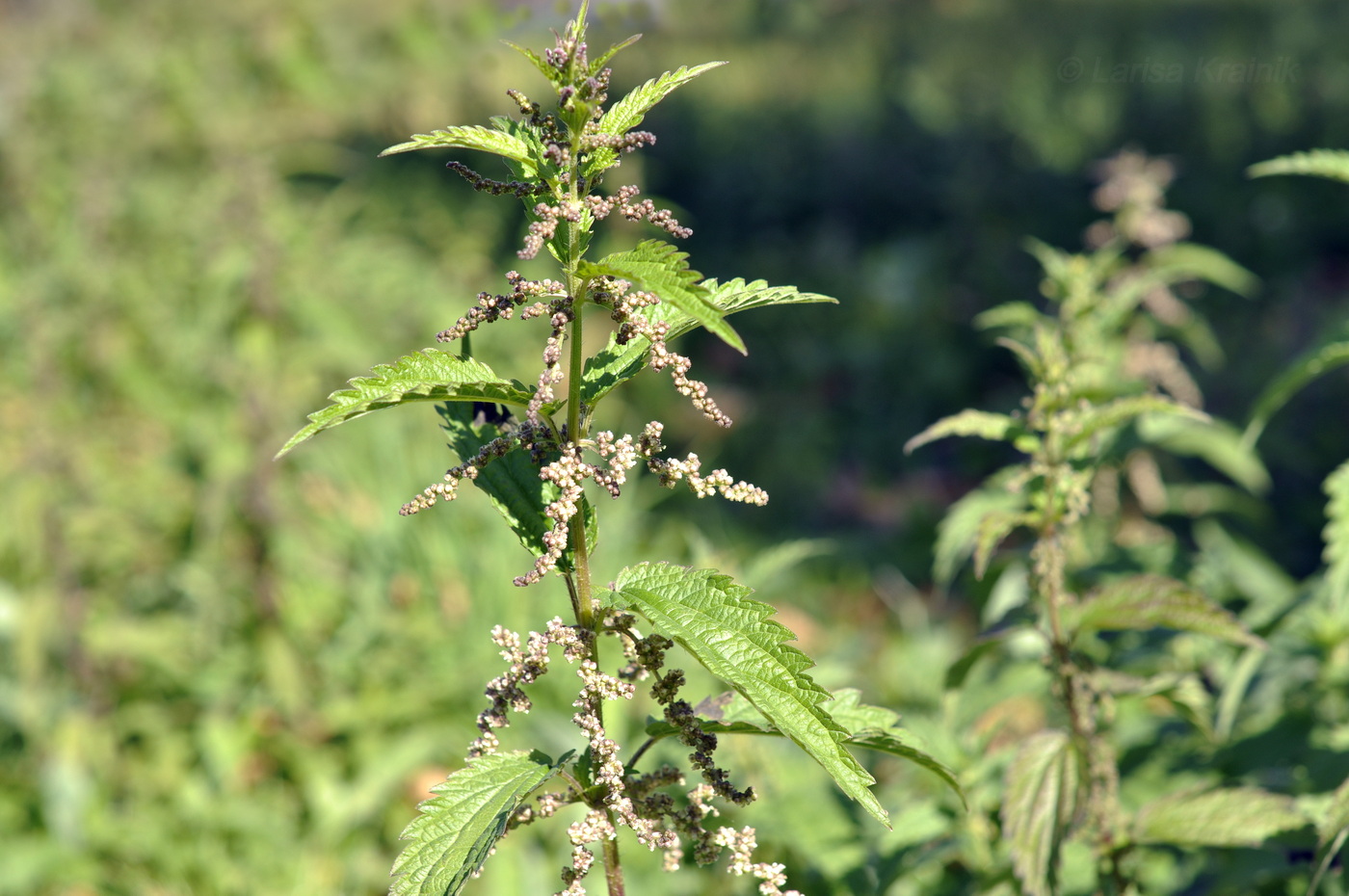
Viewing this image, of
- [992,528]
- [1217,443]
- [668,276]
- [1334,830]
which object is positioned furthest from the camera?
[1217,443]

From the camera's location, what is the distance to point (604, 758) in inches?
48.9

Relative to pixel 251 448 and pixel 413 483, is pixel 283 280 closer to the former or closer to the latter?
pixel 251 448

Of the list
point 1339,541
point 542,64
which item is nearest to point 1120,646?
point 1339,541

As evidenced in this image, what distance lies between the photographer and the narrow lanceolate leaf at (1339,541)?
1681mm

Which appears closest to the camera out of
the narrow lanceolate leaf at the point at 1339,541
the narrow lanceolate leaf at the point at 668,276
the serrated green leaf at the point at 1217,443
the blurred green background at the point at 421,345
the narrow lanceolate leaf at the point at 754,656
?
the narrow lanceolate leaf at the point at 668,276

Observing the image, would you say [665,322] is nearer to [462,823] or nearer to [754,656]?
[754,656]

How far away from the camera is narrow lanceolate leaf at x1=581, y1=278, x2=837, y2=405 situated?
125 centimetres

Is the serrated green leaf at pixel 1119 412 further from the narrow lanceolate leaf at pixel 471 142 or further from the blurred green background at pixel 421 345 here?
the narrow lanceolate leaf at pixel 471 142

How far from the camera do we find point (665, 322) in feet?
4.26

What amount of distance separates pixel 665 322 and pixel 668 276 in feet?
0.75

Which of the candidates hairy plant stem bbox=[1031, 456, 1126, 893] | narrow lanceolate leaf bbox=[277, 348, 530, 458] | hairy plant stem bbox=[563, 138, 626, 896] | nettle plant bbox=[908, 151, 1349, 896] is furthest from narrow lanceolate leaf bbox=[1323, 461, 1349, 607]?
narrow lanceolate leaf bbox=[277, 348, 530, 458]

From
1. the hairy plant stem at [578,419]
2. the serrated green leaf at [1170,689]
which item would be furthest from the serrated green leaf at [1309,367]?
the hairy plant stem at [578,419]

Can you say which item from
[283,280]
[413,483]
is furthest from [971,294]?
[283,280]

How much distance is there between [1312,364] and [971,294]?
15.0 ft
